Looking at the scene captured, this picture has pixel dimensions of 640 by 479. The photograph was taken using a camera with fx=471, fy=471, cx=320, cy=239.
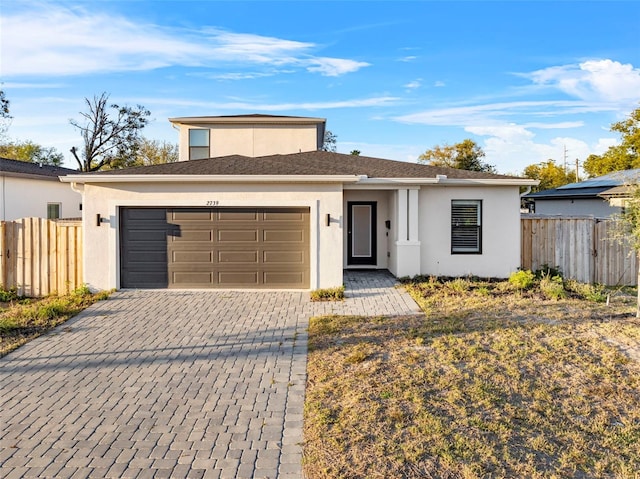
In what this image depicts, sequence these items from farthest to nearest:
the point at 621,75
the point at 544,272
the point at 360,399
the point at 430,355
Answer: the point at 621,75
the point at 544,272
the point at 430,355
the point at 360,399

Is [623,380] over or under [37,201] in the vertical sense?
under

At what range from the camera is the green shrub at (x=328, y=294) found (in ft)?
35.1

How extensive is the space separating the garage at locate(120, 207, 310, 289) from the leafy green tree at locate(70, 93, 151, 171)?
29930mm

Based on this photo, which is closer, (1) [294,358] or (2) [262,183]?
(1) [294,358]

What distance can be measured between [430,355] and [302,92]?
20.2m

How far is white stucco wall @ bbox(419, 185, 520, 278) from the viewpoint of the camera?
43.5 feet

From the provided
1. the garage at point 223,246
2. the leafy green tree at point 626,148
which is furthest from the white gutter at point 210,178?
the leafy green tree at point 626,148

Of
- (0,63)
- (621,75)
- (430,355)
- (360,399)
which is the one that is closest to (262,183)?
(0,63)

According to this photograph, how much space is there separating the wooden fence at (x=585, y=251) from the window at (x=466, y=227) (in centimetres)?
137

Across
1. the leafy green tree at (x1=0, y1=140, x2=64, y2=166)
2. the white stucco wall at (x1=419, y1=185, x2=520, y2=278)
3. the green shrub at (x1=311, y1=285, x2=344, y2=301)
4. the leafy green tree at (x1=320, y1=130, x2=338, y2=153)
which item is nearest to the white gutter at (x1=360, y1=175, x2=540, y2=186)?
the white stucco wall at (x1=419, y1=185, x2=520, y2=278)

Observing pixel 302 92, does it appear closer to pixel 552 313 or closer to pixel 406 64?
pixel 406 64

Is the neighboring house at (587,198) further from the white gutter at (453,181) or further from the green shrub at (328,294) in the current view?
the green shrub at (328,294)

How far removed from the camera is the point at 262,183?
453 inches

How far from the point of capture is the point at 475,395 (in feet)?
17.1
